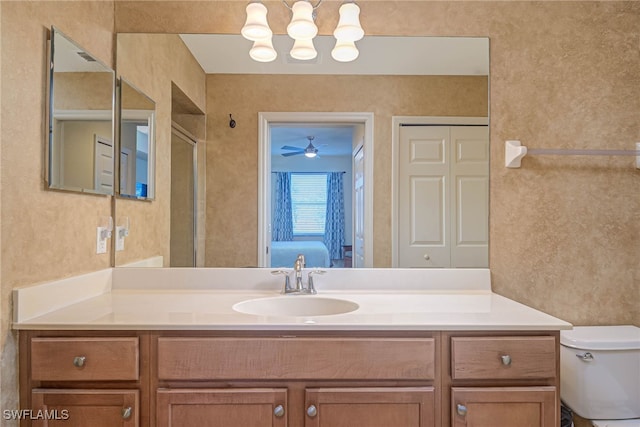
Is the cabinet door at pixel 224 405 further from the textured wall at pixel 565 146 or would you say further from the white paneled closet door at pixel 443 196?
the textured wall at pixel 565 146

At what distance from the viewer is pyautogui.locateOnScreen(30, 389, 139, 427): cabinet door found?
1165 millimetres

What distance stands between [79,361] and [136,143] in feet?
3.23

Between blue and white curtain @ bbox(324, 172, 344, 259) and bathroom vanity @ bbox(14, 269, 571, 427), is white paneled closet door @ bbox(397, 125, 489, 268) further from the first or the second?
bathroom vanity @ bbox(14, 269, 571, 427)

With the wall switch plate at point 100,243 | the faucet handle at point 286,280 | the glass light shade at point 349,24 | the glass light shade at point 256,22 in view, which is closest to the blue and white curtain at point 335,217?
the faucet handle at point 286,280

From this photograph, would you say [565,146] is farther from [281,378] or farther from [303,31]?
[281,378]

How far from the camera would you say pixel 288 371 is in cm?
117

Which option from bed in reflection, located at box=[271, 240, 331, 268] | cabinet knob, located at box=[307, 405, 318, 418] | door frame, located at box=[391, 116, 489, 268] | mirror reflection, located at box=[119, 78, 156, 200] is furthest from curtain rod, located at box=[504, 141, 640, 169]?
mirror reflection, located at box=[119, 78, 156, 200]

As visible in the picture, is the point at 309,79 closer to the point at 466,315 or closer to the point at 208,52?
the point at 208,52

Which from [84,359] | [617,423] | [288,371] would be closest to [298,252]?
[288,371]

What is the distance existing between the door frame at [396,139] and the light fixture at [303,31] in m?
0.37

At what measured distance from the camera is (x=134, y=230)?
1.76 metres

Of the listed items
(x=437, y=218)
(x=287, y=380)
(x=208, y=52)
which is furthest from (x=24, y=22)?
(x=437, y=218)

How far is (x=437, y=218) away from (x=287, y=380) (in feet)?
3.31

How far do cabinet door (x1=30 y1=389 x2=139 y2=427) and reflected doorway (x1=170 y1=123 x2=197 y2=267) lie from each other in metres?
0.73
